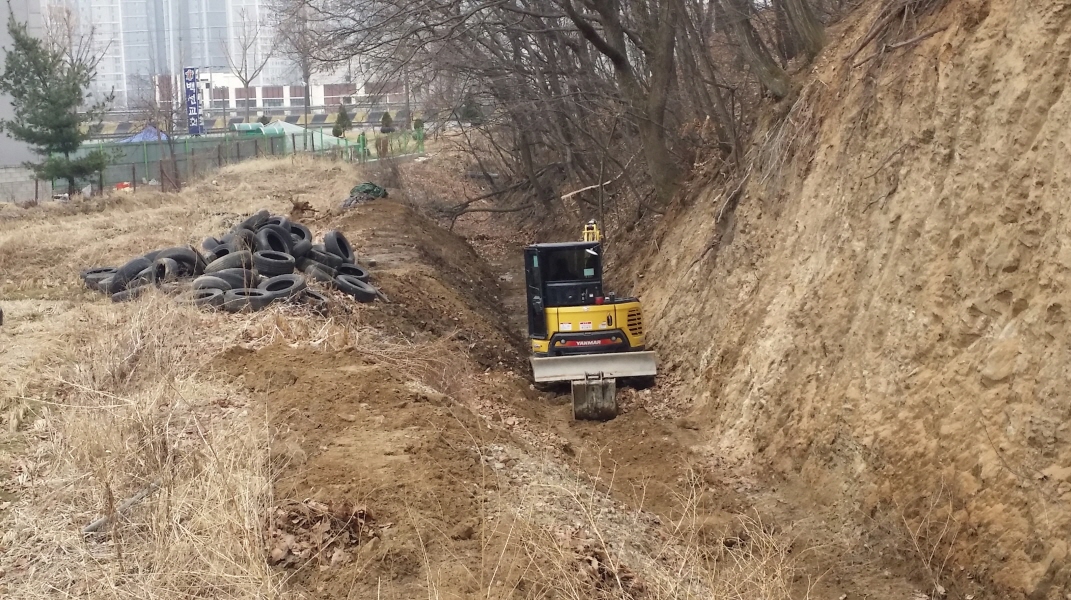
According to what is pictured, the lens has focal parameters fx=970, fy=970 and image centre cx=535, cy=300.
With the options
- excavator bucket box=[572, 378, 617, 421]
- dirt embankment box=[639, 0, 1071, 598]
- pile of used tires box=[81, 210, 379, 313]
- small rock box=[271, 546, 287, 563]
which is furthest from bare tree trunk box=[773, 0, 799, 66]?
small rock box=[271, 546, 287, 563]

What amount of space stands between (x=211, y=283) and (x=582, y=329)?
520cm

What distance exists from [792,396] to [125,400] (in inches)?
243

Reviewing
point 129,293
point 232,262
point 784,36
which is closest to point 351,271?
point 232,262

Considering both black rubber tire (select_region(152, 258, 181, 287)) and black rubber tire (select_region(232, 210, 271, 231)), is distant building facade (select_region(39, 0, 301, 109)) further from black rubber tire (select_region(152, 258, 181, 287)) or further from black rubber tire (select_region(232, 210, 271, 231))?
black rubber tire (select_region(152, 258, 181, 287))

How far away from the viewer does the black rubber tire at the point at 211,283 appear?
13406mm

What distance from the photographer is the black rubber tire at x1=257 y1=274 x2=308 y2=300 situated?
13.0m

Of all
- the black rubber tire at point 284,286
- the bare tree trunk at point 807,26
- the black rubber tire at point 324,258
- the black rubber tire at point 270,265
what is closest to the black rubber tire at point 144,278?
the black rubber tire at point 270,265

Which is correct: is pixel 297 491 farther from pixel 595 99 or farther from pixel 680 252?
pixel 595 99

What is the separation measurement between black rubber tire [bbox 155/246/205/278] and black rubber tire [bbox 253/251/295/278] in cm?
122

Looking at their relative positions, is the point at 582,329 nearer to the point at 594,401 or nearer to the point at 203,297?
the point at 594,401

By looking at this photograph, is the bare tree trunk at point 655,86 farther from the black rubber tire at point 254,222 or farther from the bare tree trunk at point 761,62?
the black rubber tire at point 254,222

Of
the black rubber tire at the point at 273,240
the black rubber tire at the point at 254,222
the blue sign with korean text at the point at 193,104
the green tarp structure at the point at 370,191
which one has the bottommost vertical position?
the black rubber tire at the point at 273,240

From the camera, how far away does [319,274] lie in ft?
49.0

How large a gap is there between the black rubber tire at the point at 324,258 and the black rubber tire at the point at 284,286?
6.43 feet
